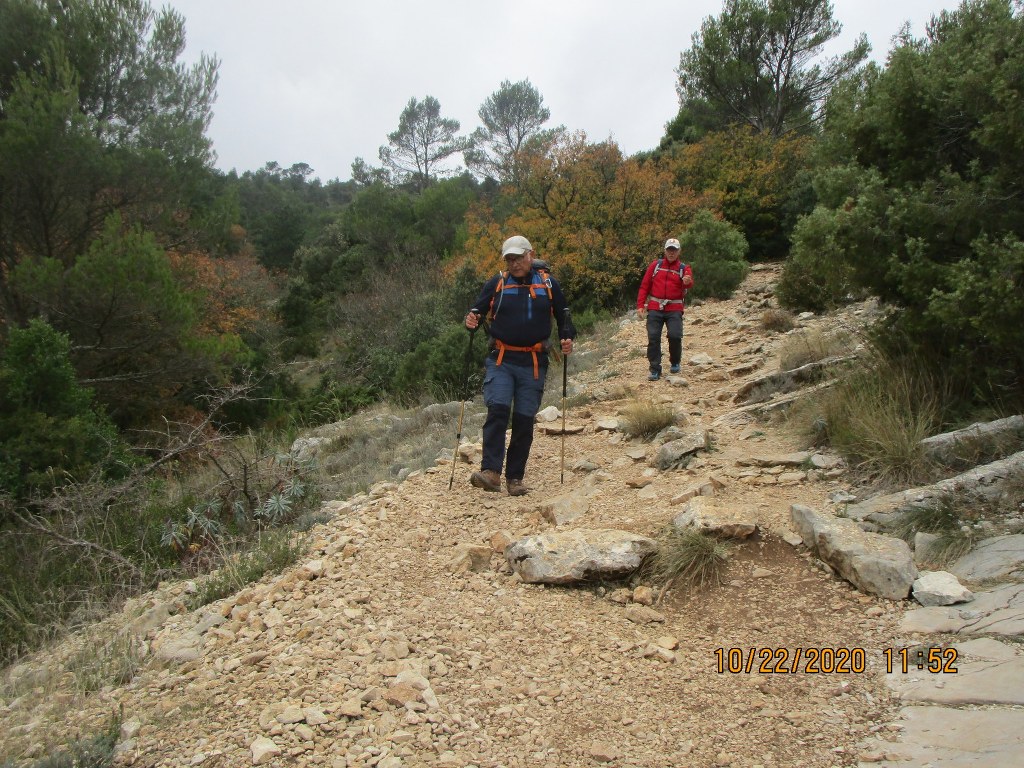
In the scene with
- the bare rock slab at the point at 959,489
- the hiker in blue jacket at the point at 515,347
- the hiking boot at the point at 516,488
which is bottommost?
the hiking boot at the point at 516,488

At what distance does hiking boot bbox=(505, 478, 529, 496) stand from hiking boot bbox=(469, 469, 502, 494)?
8 centimetres

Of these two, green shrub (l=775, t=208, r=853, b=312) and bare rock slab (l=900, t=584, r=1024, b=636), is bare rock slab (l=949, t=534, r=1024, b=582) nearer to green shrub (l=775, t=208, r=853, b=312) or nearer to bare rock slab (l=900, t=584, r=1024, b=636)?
bare rock slab (l=900, t=584, r=1024, b=636)

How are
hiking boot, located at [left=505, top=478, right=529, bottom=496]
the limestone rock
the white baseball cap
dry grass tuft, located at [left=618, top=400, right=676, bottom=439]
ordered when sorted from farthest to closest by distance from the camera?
dry grass tuft, located at [left=618, top=400, right=676, bottom=439] → hiking boot, located at [left=505, top=478, right=529, bottom=496] → the white baseball cap → the limestone rock

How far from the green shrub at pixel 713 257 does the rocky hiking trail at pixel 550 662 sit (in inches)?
458

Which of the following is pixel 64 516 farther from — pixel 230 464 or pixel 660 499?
pixel 660 499

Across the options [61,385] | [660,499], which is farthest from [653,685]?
[61,385]

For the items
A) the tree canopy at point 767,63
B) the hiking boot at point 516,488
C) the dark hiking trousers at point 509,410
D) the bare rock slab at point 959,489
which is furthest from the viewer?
the tree canopy at point 767,63

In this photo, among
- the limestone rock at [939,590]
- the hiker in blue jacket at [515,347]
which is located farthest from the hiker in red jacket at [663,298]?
the limestone rock at [939,590]

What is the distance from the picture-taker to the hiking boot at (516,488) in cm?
519

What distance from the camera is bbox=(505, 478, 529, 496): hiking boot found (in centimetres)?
519

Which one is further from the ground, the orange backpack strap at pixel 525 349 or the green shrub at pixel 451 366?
the orange backpack strap at pixel 525 349

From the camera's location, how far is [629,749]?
2.52m
